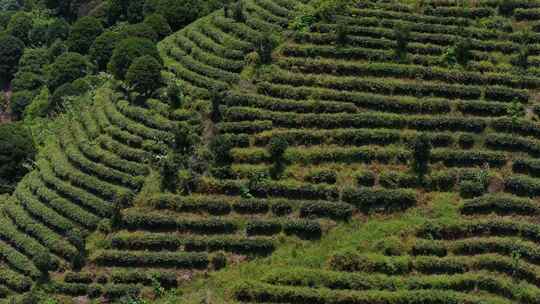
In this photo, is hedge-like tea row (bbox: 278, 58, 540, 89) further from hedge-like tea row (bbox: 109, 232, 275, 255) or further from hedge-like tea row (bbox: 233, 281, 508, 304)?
hedge-like tea row (bbox: 233, 281, 508, 304)

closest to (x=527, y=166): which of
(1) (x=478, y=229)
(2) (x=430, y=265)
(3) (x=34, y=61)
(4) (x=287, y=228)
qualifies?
(1) (x=478, y=229)

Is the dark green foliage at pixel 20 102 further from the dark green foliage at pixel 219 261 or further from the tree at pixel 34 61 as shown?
the dark green foliage at pixel 219 261

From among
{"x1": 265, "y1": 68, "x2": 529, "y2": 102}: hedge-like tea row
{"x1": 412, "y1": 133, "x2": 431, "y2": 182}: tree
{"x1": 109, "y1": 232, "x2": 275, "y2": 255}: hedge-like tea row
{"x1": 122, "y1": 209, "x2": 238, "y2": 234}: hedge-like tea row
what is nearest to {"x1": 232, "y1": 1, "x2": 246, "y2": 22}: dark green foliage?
{"x1": 265, "y1": 68, "x2": 529, "y2": 102}: hedge-like tea row

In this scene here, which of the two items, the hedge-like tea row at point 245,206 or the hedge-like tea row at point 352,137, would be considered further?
the hedge-like tea row at point 352,137

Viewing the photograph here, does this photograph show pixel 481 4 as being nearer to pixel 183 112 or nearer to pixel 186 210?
pixel 183 112

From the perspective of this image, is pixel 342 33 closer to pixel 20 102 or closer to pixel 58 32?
pixel 20 102

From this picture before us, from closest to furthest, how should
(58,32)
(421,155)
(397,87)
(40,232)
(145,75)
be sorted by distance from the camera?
(421,155) < (40,232) < (397,87) < (145,75) < (58,32)

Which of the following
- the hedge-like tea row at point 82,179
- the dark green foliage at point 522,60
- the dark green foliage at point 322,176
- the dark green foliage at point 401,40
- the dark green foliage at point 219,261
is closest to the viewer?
the dark green foliage at point 219,261

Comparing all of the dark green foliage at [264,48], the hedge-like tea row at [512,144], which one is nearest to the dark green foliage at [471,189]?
the hedge-like tea row at [512,144]
